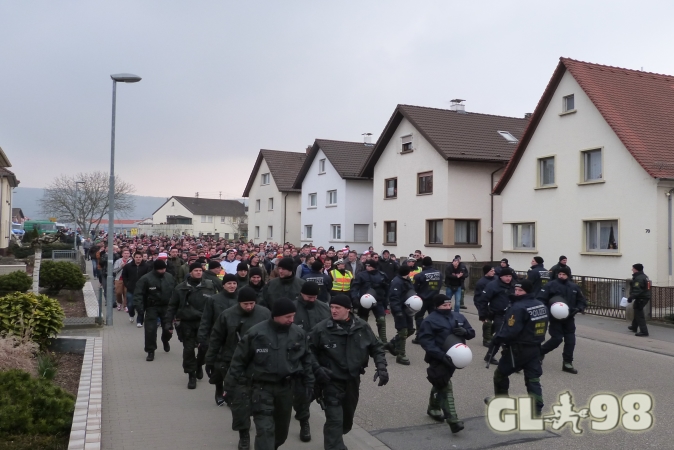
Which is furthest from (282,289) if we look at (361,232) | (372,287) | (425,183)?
(361,232)

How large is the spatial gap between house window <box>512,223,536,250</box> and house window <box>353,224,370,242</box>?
12.5 metres

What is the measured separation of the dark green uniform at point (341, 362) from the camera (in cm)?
573

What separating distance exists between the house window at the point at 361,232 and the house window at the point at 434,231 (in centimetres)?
797

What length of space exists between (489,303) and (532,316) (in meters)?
3.69

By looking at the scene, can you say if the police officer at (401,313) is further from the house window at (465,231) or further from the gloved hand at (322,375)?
the house window at (465,231)

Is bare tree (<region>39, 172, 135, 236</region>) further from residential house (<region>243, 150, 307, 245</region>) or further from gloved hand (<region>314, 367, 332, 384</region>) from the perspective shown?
gloved hand (<region>314, 367, 332, 384</region>)

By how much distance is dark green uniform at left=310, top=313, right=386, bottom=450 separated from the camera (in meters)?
5.73

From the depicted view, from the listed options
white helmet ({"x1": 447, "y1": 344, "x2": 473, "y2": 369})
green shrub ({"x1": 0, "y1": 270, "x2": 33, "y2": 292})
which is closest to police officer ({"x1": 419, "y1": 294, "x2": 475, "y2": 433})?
white helmet ({"x1": 447, "y1": 344, "x2": 473, "y2": 369})

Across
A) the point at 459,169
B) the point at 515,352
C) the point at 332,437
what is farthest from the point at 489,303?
the point at 459,169

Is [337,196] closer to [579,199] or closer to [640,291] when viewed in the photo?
[579,199]

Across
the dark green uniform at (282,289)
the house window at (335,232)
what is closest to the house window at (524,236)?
the house window at (335,232)

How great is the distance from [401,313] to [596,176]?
12.9 metres

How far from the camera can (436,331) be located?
6840 mm

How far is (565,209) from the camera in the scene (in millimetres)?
21469
